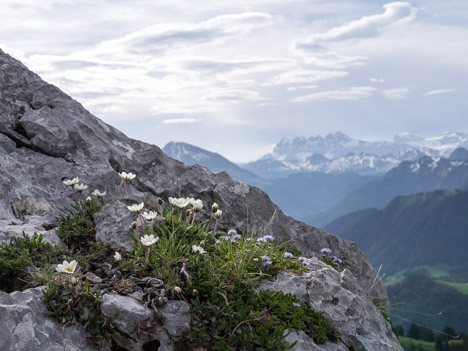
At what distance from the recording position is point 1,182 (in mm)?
9922

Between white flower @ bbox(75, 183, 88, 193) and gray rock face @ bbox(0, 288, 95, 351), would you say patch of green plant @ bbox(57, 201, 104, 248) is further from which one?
gray rock face @ bbox(0, 288, 95, 351)

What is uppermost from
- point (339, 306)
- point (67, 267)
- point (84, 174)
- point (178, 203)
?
point (84, 174)

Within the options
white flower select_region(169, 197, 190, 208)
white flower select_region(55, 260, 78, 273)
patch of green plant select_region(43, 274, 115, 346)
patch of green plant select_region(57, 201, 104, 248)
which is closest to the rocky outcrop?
patch of green plant select_region(57, 201, 104, 248)

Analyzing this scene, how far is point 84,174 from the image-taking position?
475 inches

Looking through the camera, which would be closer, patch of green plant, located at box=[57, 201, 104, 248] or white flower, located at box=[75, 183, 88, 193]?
patch of green plant, located at box=[57, 201, 104, 248]

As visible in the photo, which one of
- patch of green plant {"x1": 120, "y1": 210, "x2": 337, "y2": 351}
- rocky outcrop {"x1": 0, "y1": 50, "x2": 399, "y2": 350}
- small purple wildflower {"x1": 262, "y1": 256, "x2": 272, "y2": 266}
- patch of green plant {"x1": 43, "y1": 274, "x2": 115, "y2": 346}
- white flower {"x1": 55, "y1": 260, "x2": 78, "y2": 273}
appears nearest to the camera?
patch of green plant {"x1": 43, "y1": 274, "x2": 115, "y2": 346}

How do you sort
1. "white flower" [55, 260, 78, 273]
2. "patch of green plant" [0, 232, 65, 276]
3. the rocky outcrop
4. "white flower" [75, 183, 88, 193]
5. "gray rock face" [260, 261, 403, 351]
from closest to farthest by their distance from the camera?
"white flower" [55, 260, 78, 273]
"patch of green plant" [0, 232, 65, 276]
"gray rock face" [260, 261, 403, 351]
"white flower" [75, 183, 88, 193]
the rocky outcrop

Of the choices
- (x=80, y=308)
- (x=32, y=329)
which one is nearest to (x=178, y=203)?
(x=80, y=308)

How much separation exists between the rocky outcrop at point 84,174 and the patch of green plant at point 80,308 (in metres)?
1.95

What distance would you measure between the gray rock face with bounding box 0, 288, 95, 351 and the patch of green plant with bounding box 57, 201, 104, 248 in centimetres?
227

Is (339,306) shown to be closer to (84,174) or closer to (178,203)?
(178,203)

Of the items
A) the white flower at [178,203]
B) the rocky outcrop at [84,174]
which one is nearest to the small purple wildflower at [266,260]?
the rocky outcrop at [84,174]

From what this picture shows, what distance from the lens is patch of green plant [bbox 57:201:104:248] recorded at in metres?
8.84

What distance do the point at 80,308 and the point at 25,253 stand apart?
5.81 ft
